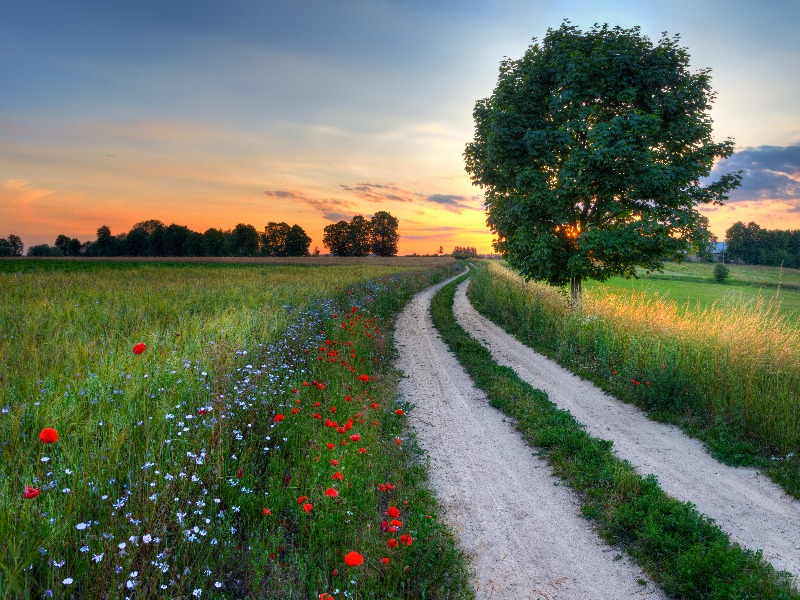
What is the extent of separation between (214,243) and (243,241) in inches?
330

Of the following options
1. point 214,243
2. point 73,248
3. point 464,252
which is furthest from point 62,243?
point 464,252

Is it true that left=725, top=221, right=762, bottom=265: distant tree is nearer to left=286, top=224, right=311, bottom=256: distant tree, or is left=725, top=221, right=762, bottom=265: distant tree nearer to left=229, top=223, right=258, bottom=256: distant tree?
left=286, top=224, right=311, bottom=256: distant tree

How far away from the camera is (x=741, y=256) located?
87375 mm

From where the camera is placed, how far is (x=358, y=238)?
129875mm

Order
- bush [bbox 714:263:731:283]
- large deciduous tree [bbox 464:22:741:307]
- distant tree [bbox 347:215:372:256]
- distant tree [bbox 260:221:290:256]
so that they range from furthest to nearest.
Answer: distant tree [bbox 347:215:372:256] → distant tree [bbox 260:221:290:256] → bush [bbox 714:263:731:283] → large deciduous tree [bbox 464:22:741:307]

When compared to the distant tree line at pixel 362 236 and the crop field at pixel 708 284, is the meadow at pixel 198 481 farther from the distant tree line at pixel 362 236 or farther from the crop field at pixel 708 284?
the distant tree line at pixel 362 236

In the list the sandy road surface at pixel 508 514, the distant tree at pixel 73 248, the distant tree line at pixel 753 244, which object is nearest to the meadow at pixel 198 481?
the sandy road surface at pixel 508 514

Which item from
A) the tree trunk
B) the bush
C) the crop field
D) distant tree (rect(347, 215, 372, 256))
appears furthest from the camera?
distant tree (rect(347, 215, 372, 256))

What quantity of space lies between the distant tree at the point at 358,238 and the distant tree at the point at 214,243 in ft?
113

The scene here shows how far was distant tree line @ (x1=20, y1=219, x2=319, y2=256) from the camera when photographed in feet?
379

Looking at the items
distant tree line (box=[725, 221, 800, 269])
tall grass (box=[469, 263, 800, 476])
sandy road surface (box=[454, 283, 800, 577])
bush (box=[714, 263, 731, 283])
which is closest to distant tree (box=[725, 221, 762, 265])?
distant tree line (box=[725, 221, 800, 269])

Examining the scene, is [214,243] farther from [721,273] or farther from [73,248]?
[721,273]

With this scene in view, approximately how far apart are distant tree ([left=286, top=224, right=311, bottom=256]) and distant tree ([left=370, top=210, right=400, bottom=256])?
1976 cm

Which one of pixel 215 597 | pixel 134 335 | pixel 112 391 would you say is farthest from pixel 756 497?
pixel 134 335
